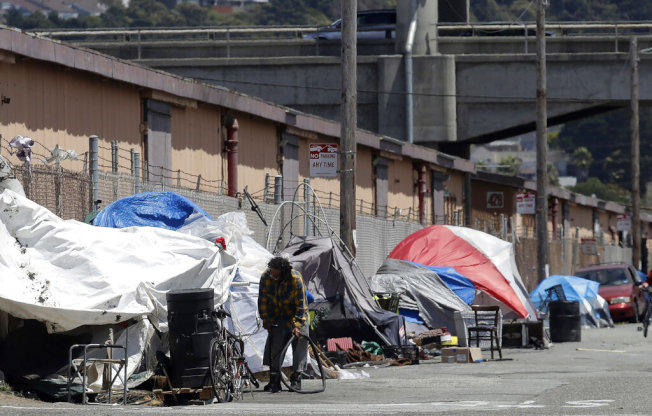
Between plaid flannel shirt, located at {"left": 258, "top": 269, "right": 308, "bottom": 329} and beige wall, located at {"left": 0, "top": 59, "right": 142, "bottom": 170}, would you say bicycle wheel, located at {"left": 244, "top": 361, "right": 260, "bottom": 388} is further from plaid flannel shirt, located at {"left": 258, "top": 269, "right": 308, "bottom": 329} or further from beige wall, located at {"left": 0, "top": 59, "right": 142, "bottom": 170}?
beige wall, located at {"left": 0, "top": 59, "right": 142, "bottom": 170}

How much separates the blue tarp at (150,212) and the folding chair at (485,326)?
603 cm

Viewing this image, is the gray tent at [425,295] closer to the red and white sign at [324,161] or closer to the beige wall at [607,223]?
the red and white sign at [324,161]

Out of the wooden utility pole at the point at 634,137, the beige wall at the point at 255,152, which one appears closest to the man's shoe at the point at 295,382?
the beige wall at the point at 255,152

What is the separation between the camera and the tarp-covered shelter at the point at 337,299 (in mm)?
20531

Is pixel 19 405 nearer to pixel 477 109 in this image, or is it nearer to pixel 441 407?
pixel 441 407

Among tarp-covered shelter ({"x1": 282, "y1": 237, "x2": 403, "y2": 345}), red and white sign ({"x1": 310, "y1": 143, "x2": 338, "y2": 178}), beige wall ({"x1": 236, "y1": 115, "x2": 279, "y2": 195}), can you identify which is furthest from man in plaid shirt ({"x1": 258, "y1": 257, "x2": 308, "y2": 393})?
beige wall ({"x1": 236, "y1": 115, "x2": 279, "y2": 195})

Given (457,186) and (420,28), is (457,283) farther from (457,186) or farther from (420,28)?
(420,28)

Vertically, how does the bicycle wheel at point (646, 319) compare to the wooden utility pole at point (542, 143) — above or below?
below

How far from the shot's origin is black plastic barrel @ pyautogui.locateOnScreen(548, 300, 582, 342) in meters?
27.5

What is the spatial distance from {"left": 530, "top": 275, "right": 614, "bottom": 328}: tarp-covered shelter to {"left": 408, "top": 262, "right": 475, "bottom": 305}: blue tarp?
21.8 ft

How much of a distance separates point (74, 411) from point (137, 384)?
2.08 meters

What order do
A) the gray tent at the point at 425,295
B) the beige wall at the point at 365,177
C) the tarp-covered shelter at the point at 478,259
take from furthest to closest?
the beige wall at the point at 365,177 → the tarp-covered shelter at the point at 478,259 → the gray tent at the point at 425,295

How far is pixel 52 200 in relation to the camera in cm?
1725

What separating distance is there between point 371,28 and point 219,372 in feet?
116
